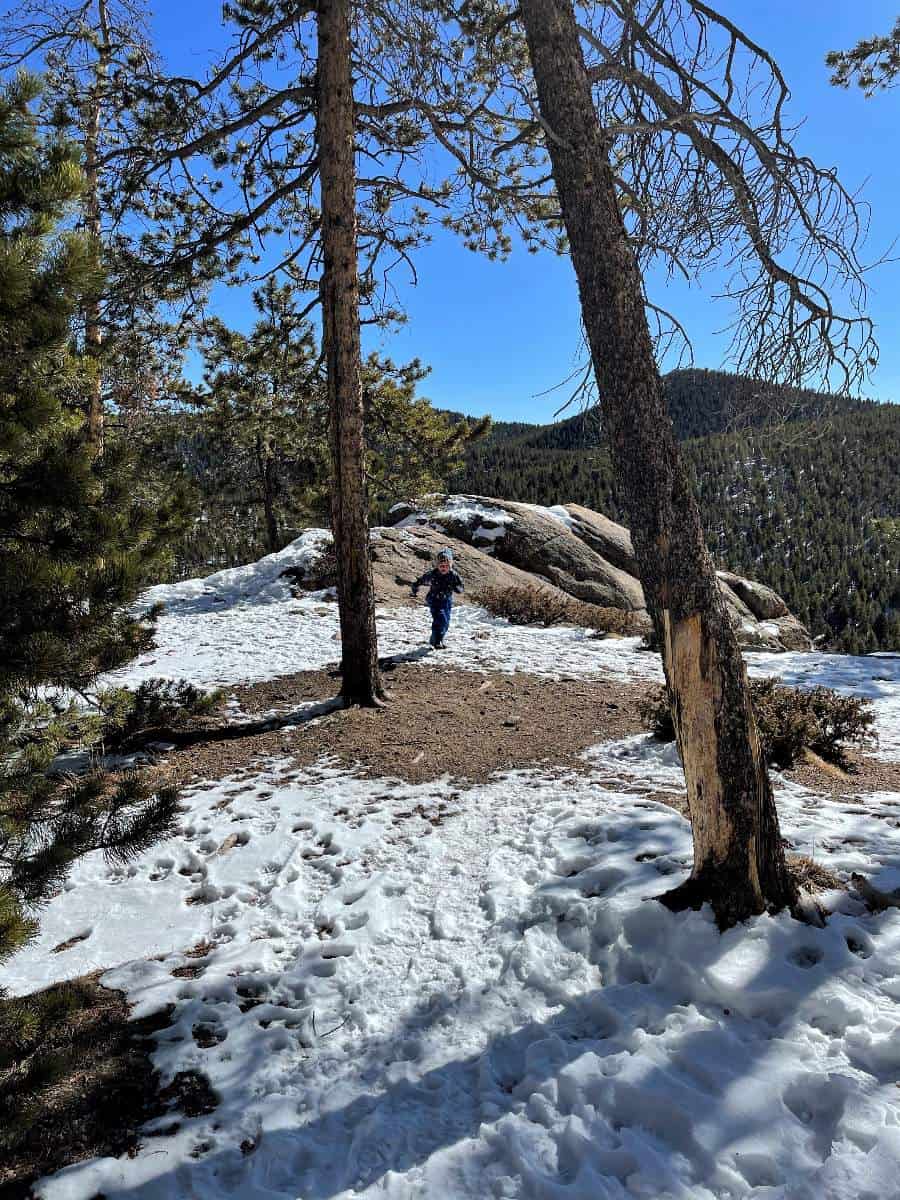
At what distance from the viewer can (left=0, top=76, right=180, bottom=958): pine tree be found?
2334mm

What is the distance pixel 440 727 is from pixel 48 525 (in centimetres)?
486

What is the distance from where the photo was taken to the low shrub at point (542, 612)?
12.6 meters

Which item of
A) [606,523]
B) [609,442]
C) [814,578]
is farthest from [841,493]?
[609,442]

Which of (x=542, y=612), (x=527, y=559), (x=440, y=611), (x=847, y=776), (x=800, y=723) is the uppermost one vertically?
(x=527, y=559)

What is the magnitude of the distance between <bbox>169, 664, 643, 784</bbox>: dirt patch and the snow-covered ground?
29.5 inches

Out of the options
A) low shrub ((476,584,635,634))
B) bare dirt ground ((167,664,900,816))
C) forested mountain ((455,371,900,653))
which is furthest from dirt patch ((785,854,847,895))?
forested mountain ((455,371,900,653))

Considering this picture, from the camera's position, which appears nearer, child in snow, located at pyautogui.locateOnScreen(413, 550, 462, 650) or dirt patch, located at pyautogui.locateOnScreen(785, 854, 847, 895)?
dirt patch, located at pyautogui.locateOnScreen(785, 854, 847, 895)

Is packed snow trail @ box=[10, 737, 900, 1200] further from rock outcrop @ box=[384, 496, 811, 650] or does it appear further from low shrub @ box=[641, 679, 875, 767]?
rock outcrop @ box=[384, 496, 811, 650]

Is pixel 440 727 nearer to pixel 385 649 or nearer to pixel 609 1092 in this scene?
pixel 385 649

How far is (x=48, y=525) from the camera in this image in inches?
102

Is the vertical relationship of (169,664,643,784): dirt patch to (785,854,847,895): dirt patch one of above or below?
above

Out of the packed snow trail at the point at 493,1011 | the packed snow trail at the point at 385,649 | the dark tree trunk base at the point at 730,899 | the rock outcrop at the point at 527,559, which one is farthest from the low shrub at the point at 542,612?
the dark tree trunk base at the point at 730,899

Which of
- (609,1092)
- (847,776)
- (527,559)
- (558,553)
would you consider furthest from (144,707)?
(558,553)

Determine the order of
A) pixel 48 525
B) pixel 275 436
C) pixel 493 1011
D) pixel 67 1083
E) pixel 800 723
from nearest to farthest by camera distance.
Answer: pixel 48 525, pixel 67 1083, pixel 493 1011, pixel 800 723, pixel 275 436
